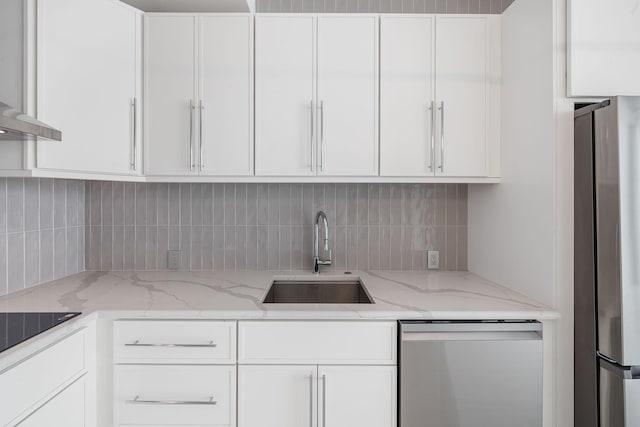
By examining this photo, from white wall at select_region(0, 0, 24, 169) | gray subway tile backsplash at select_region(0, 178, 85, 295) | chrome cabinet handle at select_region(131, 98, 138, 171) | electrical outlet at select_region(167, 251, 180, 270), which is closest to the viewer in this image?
white wall at select_region(0, 0, 24, 169)

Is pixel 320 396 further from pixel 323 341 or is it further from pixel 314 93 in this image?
pixel 314 93

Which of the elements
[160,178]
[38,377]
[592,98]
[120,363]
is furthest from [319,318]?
[592,98]

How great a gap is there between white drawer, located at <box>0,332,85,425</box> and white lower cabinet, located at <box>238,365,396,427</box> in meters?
0.57

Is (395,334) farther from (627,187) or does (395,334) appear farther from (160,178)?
(160,178)

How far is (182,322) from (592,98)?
178 cm

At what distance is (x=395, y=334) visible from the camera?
1578 mm

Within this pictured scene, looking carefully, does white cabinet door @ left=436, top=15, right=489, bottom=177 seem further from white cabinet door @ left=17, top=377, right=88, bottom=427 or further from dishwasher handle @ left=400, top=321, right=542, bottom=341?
white cabinet door @ left=17, top=377, right=88, bottom=427

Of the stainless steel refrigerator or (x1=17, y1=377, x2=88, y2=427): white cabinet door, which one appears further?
the stainless steel refrigerator

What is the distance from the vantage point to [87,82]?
1.74m

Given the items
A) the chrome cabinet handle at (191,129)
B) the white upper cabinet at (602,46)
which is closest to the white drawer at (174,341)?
the chrome cabinet handle at (191,129)

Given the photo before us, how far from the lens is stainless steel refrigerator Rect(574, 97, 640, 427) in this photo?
137cm

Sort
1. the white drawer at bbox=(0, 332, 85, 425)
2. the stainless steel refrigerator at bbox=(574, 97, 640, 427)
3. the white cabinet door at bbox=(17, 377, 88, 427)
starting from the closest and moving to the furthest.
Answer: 1. the white drawer at bbox=(0, 332, 85, 425)
2. the white cabinet door at bbox=(17, 377, 88, 427)
3. the stainless steel refrigerator at bbox=(574, 97, 640, 427)

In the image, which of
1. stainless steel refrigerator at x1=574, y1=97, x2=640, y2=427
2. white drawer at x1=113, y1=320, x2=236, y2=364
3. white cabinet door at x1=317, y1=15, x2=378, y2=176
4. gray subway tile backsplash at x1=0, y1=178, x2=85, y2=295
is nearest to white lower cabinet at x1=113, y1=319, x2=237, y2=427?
white drawer at x1=113, y1=320, x2=236, y2=364

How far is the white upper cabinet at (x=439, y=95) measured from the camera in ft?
6.57
